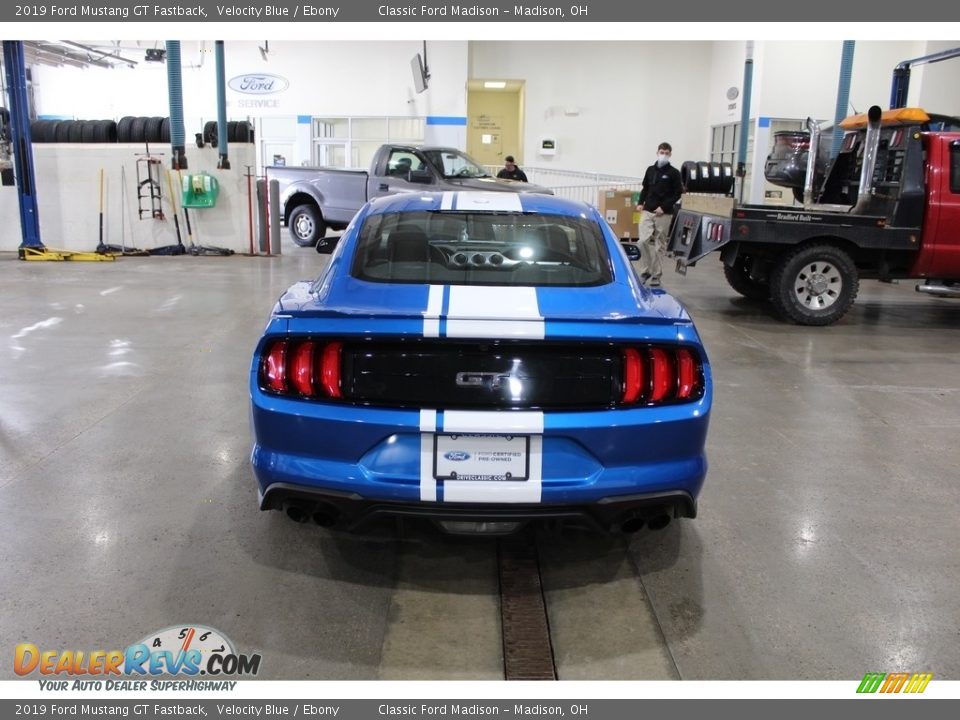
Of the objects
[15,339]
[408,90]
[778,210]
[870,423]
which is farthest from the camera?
[408,90]

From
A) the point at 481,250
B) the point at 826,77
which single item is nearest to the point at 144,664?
the point at 481,250

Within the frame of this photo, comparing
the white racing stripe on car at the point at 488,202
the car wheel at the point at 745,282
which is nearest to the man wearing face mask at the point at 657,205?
the car wheel at the point at 745,282

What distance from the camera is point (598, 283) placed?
121 inches

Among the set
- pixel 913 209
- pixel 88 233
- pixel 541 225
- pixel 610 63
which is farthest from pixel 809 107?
pixel 541 225

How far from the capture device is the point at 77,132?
1616 cm

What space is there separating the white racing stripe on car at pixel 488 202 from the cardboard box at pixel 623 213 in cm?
1310

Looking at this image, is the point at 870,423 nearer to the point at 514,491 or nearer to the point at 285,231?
the point at 514,491

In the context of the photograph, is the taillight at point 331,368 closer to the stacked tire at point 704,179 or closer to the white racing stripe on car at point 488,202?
the white racing stripe on car at point 488,202

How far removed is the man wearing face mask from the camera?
9.83 meters

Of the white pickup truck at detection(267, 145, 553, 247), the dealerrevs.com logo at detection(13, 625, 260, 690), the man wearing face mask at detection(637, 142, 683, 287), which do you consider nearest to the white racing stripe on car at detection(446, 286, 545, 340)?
the dealerrevs.com logo at detection(13, 625, 260, 690)

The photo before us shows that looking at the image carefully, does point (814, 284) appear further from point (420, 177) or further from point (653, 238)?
point (420, 177)

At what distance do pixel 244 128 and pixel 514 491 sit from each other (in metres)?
13.2

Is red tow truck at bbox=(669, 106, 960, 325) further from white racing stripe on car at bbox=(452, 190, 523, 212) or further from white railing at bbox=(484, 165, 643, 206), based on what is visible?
white railing at bbox=(484, 165, 643, 206)

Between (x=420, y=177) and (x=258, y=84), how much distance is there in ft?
31.7
